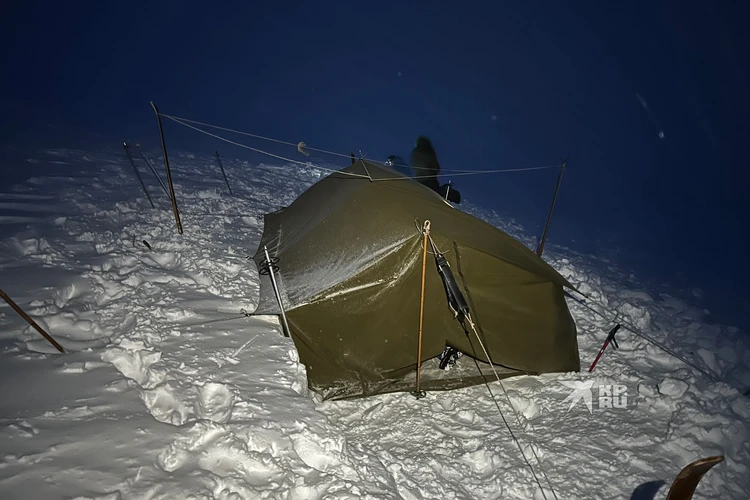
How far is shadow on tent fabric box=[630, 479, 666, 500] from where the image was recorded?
106 inches

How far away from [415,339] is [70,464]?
8.67 feet

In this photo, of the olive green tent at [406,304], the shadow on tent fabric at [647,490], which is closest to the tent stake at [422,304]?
the olive green tent at [406,304]

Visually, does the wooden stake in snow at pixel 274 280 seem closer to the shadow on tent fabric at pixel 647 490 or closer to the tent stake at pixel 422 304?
the tent stake at pixel 422 304

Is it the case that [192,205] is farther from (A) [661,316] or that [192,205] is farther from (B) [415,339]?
(A) [661,316]

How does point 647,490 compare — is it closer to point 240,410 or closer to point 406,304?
point 406,304

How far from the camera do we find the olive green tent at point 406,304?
3498mm

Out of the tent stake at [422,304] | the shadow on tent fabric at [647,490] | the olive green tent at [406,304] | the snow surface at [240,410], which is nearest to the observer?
the snow surface at [240,410]

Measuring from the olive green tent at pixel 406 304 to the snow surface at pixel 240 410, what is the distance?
0.81 ft

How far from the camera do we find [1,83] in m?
24.1

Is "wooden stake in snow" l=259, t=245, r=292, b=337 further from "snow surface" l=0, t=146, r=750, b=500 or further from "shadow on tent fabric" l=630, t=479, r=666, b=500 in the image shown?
"shadow on tent fabric" l=630, t=479, r=666, b=500

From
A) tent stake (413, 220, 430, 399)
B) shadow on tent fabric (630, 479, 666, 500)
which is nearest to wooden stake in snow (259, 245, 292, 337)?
tent stake (413, 220, 430, 399)

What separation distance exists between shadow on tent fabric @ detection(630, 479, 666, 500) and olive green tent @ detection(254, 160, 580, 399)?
131cm

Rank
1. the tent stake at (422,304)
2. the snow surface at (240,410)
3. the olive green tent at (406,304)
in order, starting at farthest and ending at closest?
the olive green tent at (406,304)
the tent stake at (422,304)
the snow surface at (240,410)

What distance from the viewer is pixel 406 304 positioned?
11.6 feet
